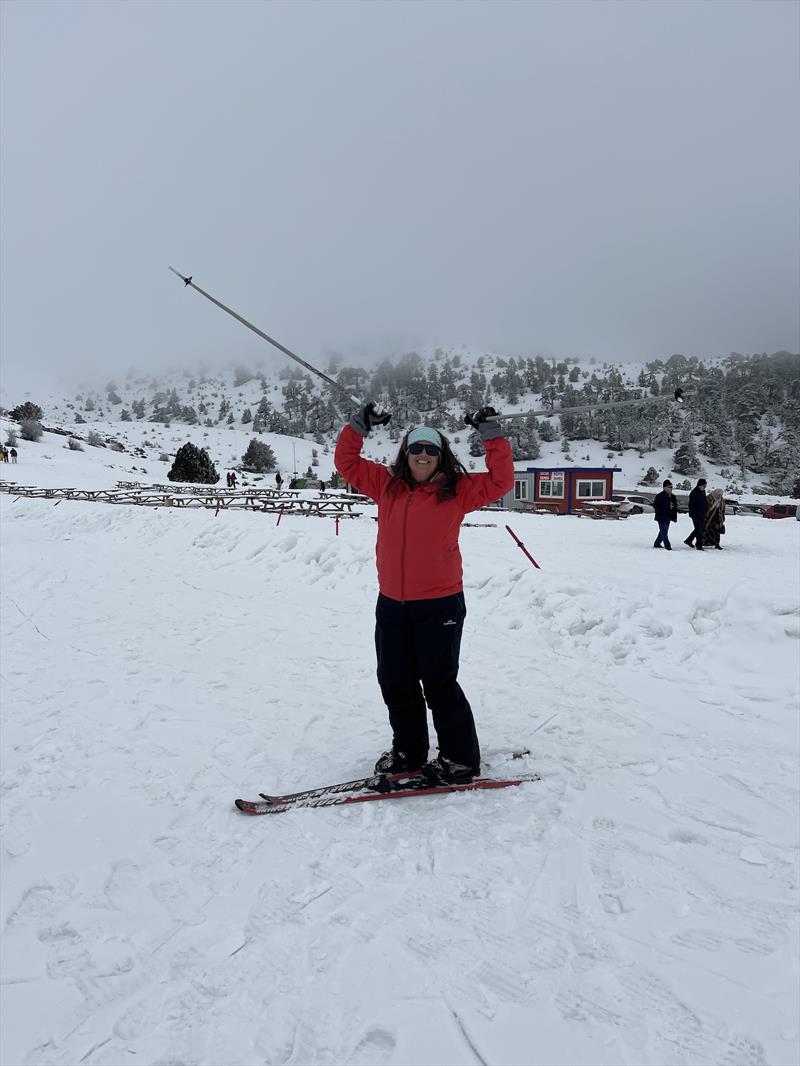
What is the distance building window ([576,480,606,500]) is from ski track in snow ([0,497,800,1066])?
31.9m

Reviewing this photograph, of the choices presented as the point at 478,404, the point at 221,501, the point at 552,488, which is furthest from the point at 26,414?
the point at 478,404

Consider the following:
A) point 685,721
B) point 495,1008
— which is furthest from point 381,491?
point 685,721

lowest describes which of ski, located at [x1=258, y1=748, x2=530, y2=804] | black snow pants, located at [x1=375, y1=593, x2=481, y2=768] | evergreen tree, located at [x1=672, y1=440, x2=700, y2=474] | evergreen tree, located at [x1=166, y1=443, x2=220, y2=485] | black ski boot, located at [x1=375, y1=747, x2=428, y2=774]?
ski, located at [x1=258, y1=748, x2=530, y2=804]

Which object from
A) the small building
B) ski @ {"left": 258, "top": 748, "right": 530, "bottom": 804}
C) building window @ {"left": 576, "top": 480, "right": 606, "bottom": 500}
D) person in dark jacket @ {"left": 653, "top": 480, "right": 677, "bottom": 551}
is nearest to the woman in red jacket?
ski @ {"left": 258, "top": 748, "right": 530, "bottom": 804}

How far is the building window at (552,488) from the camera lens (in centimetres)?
3831

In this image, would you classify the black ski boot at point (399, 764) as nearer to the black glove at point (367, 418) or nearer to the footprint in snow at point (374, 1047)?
the footprint in snow at point (374, 1047)

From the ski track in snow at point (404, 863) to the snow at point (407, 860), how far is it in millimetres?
13

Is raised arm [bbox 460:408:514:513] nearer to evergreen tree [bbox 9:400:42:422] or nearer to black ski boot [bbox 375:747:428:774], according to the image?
black ski boot [bbox 375:747:428:774]

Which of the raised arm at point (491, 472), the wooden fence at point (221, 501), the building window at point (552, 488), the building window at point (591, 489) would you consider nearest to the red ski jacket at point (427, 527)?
the raised arm at point (491, 472)

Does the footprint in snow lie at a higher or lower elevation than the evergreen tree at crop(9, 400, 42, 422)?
lower

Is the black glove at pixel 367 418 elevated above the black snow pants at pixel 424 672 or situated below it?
above

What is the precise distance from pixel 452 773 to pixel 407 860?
0.76 metres

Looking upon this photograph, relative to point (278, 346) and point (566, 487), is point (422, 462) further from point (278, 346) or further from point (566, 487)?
point (566, 487)

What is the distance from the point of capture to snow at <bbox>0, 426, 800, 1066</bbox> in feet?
6.29
